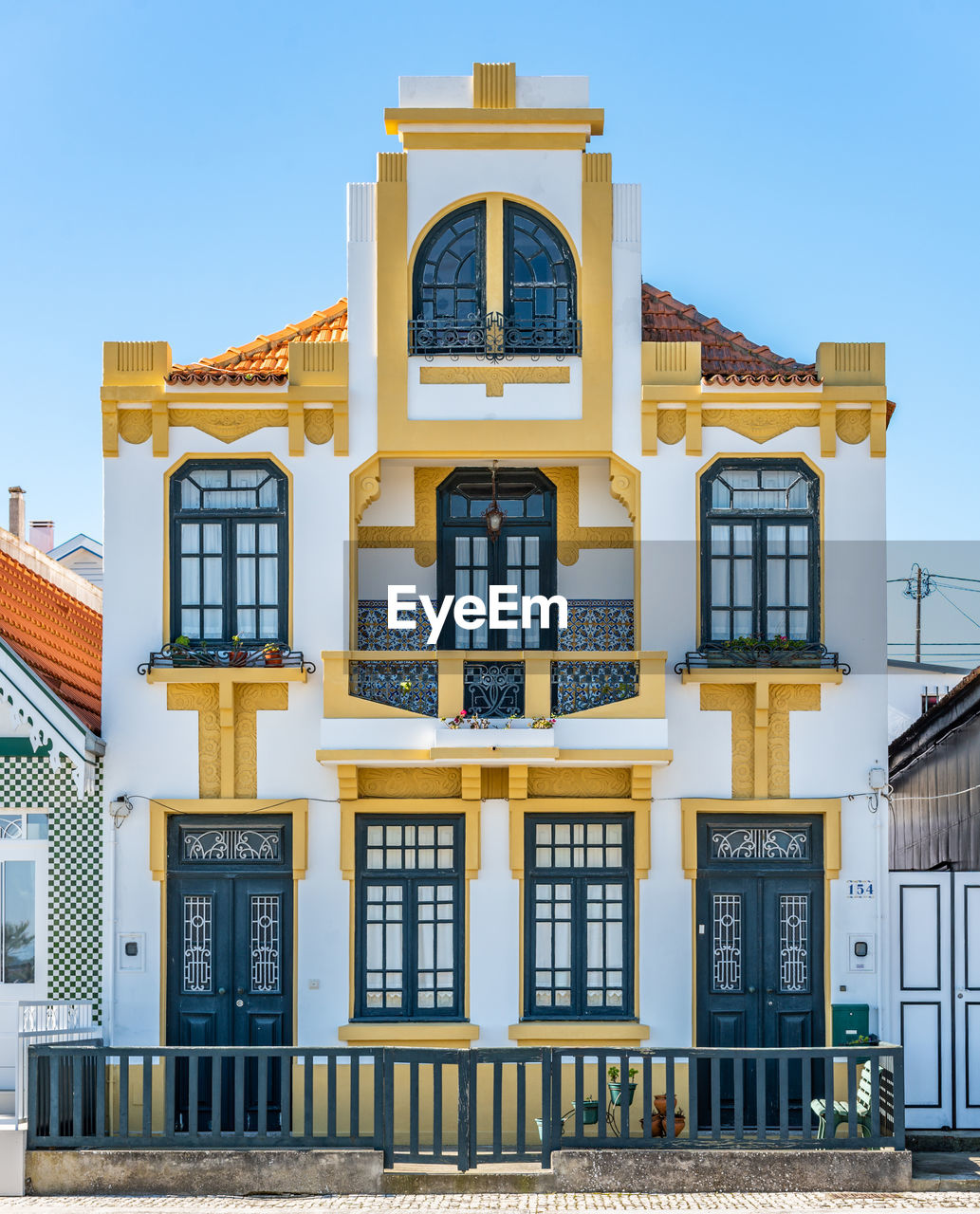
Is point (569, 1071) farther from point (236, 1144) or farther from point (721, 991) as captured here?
point (236, 1144)

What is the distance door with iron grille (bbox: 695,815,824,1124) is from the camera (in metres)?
16.4

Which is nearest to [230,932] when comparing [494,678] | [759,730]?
[494,678]

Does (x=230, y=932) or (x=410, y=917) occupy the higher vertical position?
(x=410, y=917)

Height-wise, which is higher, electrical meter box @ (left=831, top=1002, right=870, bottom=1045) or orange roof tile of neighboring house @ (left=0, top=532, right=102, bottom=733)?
orange roof tile of neighboring house @ (left=0, top=532, right=102, bottom=733)

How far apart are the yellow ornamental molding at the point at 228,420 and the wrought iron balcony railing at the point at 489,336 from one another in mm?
1726

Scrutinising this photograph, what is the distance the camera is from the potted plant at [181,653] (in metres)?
16.4

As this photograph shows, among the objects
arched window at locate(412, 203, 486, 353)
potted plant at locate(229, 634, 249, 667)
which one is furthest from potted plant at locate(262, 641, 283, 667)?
arched window at locate(412, 203, 486, 353)

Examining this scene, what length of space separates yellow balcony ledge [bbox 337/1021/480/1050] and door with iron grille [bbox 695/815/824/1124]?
2654 mm

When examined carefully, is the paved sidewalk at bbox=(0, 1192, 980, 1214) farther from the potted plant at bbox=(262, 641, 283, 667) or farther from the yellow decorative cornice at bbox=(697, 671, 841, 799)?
the potted plant at bbox=(262, 641, 283, 667)

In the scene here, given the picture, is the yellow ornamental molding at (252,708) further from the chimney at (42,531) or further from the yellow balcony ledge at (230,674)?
the chimney at (42,531)

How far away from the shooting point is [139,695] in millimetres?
16656

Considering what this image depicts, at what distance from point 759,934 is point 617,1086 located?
2476 millimetres

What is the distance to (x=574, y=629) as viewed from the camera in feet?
56.4

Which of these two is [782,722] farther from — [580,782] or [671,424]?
[671,424]
